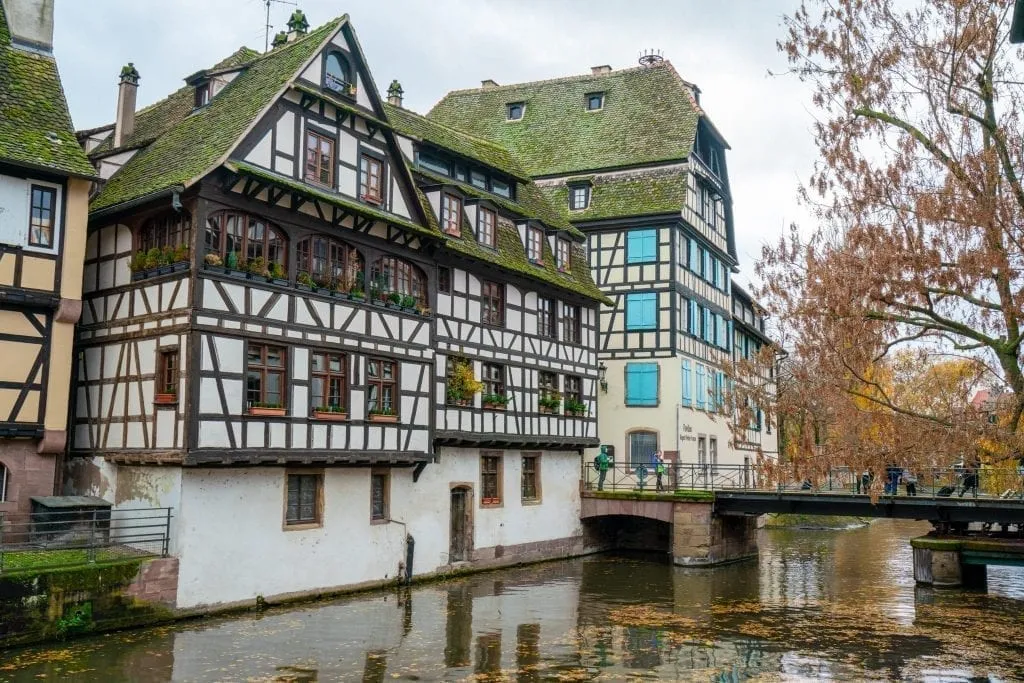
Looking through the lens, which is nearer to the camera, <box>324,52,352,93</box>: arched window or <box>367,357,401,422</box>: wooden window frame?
<box>324,52,352,93</box>: arched window

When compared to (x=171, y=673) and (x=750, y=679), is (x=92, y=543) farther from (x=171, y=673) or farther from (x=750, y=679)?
(x=750, y=679)

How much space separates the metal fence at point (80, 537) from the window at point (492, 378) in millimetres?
10691

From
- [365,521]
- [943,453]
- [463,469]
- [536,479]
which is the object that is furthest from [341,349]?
[943,453]

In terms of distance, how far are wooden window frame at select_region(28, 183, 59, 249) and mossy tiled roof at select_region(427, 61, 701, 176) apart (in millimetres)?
23833

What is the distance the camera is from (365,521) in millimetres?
23641

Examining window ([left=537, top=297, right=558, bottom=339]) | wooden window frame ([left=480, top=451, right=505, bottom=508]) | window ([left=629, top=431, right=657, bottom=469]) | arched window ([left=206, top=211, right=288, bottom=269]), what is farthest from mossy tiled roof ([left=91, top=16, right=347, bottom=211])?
window ([left=629, top=431, right=657, bottom=469])

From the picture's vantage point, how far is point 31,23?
867 inches

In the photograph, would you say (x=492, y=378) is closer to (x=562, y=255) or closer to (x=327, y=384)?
(x=562, y=255)

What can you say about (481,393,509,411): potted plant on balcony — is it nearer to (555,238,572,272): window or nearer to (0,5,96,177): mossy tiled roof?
(555,238,572,272): window

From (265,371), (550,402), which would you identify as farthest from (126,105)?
(550,402)

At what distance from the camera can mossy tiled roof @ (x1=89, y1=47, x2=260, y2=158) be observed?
24281 millimetres

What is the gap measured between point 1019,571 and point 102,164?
1102 inches

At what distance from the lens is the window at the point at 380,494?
80.1 feet

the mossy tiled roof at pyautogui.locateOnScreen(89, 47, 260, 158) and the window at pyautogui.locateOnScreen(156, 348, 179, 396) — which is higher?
the mossy tiled roof at pyautogui.locateOnScreen(89, 47, 260, 158)
